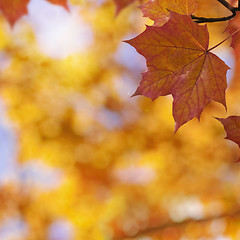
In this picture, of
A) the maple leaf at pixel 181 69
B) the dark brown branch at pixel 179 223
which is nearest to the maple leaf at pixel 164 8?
the maple leaf at pixel 181 69

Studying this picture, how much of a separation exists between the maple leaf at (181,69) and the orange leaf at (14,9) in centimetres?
92

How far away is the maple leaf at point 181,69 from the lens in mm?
801

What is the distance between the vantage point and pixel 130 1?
1530 millimetres

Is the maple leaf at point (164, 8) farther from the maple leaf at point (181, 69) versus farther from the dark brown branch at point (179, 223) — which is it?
the dark brown branch at point (179, 223)

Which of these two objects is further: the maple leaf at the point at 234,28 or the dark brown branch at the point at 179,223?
the dark brown branch at the point at 179,223

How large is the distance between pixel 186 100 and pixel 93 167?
480 centimetres

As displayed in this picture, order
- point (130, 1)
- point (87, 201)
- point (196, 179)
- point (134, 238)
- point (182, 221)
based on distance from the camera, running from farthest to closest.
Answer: point (87, 201) < point (196, 179) < point (134, 238) < point (182, 221) < point (130, 1)

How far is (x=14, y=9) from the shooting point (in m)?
1.55

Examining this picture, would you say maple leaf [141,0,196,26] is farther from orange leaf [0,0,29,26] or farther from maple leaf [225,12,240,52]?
orange leaf [0,0,29,26]

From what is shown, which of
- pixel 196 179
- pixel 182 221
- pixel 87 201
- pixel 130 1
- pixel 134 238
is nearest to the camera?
pixel 130 1

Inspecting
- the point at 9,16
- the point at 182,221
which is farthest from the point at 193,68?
the point at 182,221

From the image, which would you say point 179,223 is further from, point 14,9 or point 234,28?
point 234,28

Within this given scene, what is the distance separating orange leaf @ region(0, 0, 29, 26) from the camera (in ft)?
5.07

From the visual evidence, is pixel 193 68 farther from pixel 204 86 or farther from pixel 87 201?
pixel 87 201
